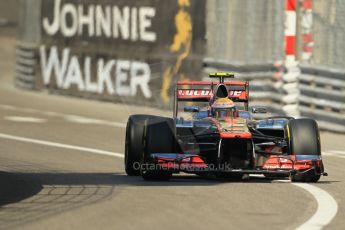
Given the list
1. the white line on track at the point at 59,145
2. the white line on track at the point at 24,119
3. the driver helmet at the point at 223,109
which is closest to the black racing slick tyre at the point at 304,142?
the driver helmet at the point at 223,109

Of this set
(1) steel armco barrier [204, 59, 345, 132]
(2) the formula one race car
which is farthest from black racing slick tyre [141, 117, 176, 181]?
(1) steel armco barrier [204, 59, 345, 132]

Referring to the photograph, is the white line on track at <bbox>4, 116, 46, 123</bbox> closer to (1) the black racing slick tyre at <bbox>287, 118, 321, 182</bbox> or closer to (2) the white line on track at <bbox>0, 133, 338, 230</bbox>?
(1) the black racing slick tyre at <bbox>287, 118, 321, 182</bbox>

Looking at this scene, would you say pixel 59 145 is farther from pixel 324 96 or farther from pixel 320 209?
pixel 320 209

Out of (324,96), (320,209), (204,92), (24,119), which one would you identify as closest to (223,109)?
(204,92)

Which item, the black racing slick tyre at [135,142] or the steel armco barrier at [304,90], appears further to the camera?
the steel armco barrier at [304,90]

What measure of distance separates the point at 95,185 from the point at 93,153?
4.64 meters

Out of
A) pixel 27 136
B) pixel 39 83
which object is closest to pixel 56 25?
pixel 39 83

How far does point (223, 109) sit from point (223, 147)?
872mm

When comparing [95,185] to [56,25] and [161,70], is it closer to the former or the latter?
[161,70]

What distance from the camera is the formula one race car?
1345cm

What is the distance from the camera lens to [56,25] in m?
30.8

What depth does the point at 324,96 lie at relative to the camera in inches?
864

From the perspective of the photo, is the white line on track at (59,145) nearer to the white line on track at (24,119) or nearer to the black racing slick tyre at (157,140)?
the white line on track at (24,119)

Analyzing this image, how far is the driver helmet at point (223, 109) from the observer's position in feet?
46.4
